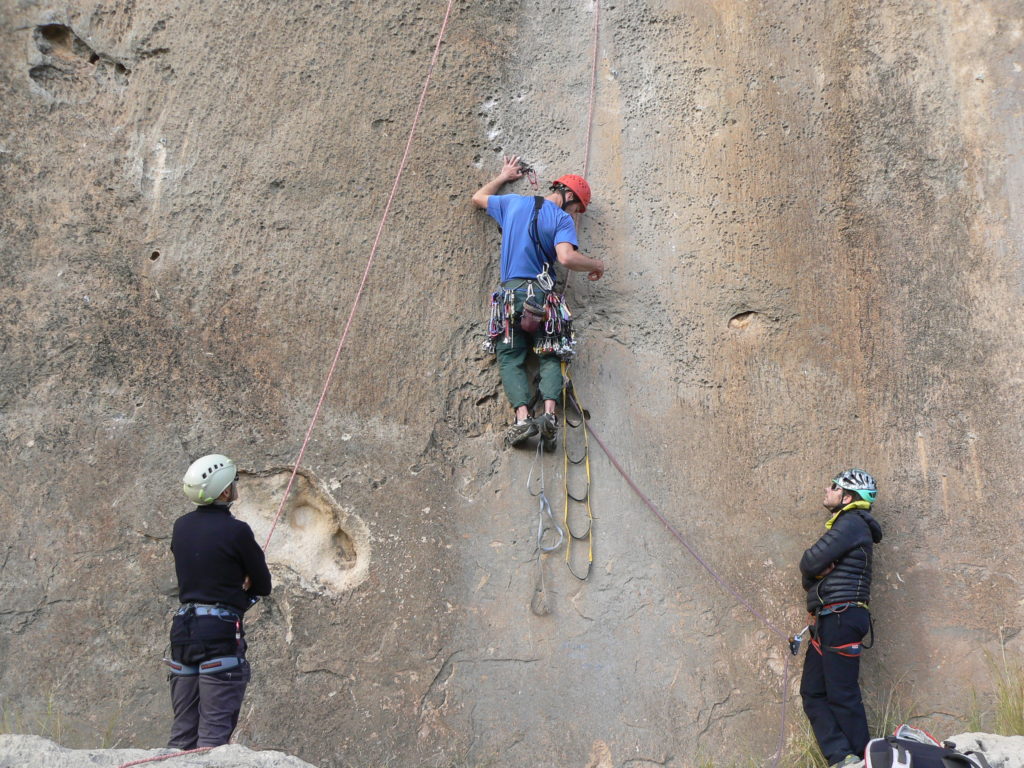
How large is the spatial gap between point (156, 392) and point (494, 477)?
5.22 feet

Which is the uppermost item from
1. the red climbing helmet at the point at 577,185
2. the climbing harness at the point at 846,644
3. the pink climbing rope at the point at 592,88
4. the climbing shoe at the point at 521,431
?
the pink climbing rope at the point at 592,88

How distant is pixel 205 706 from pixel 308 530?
1186mm

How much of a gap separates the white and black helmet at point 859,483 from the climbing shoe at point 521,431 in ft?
4.65

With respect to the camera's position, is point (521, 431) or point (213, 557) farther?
point (521, 431)

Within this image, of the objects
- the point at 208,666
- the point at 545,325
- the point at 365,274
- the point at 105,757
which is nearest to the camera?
the point at 105,757

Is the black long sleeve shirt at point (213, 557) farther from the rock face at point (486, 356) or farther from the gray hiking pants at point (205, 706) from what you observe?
the rock face at point (486, 356)

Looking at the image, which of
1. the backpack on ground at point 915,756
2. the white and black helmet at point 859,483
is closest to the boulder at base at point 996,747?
the backpack on ground at point 915,756

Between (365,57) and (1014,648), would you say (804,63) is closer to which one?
(365,57)

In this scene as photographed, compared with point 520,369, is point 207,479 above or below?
below

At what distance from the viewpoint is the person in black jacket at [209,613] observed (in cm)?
345

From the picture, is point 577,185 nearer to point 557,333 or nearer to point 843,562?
point 557,333

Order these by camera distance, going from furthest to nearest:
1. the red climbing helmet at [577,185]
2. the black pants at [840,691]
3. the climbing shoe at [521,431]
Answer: the red climbing helmet at [577,185]
the climbing shoe at [521,431]
the black pants at [840,691]

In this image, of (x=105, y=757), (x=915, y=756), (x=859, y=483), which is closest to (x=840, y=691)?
(x=915, y=756)

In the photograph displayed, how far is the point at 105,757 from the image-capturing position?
10.3ft
